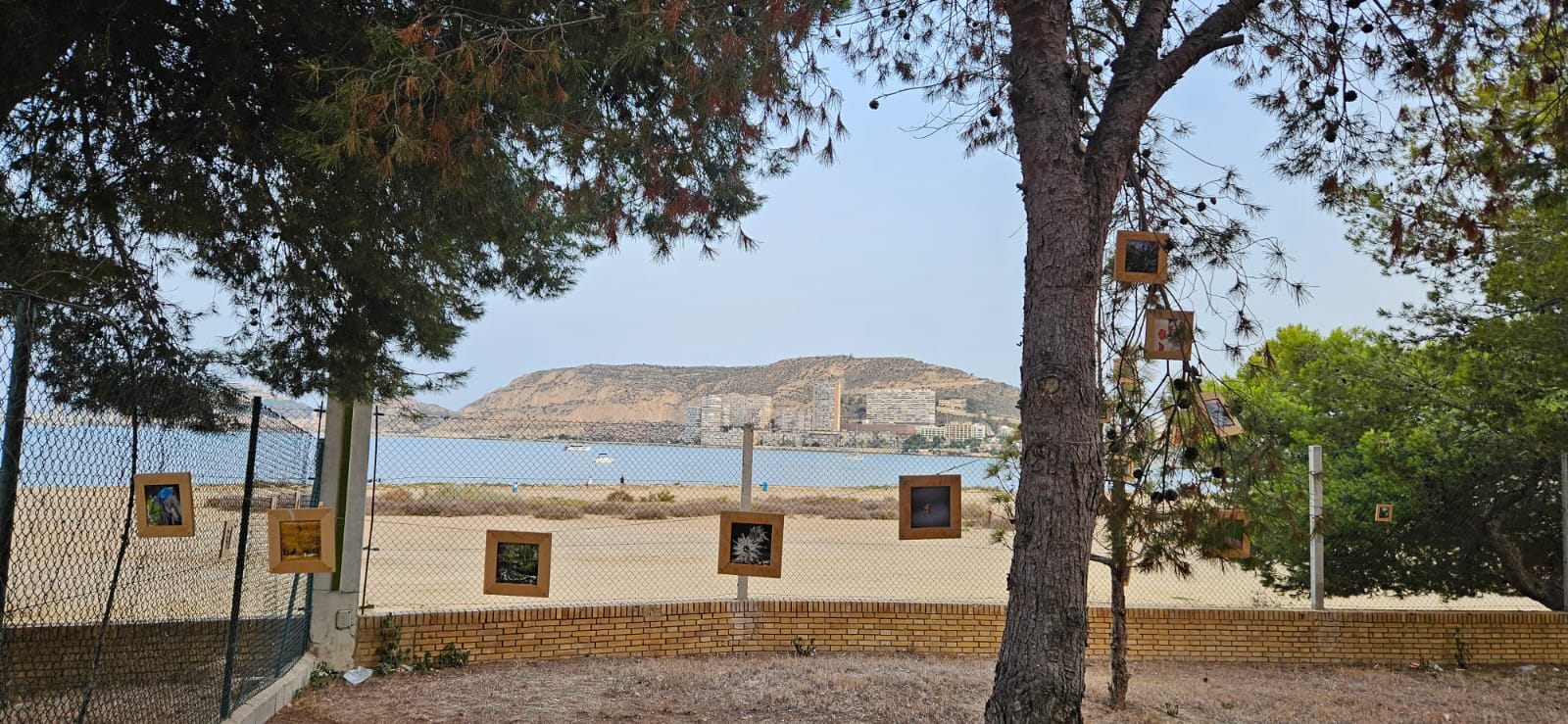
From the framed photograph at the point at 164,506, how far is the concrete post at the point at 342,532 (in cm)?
232

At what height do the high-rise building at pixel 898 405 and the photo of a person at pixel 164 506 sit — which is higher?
the high-rise building at pixel 898 405

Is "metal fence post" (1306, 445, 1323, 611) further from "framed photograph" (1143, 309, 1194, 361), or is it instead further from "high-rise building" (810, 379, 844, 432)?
"high-rise building" (810, 379, 844, 432)

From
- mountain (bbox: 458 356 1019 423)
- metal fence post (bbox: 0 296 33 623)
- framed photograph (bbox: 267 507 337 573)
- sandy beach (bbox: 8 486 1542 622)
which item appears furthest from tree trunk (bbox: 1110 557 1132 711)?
mountain (bbox: 458 356 1019 423)

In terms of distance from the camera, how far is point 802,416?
48656 mm

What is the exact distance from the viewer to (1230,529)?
16.9 feet

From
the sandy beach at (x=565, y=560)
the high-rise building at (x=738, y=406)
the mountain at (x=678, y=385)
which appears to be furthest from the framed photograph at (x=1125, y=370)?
the high-rise building at (x=738, y=406)

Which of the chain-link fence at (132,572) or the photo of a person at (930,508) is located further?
the photo of a person at (930,508)


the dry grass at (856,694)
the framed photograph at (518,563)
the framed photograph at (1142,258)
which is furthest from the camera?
the framed photograph at (518,563)

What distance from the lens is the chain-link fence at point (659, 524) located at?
8609 mm

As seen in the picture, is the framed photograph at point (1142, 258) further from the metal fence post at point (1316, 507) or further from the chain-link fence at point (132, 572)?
the metal fence post at point (1316, 507)

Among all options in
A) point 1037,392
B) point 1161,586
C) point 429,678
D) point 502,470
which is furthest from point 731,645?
point 1161,586

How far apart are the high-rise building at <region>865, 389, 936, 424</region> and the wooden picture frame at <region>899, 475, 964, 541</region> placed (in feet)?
69.4

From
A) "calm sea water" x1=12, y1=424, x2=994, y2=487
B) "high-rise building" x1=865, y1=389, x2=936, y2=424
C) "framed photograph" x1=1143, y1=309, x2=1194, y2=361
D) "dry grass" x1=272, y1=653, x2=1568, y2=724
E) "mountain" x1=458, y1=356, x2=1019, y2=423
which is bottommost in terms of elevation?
"dry grass" x1=272, y1=653, x2=1568, y2=724

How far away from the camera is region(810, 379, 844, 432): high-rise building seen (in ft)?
149
